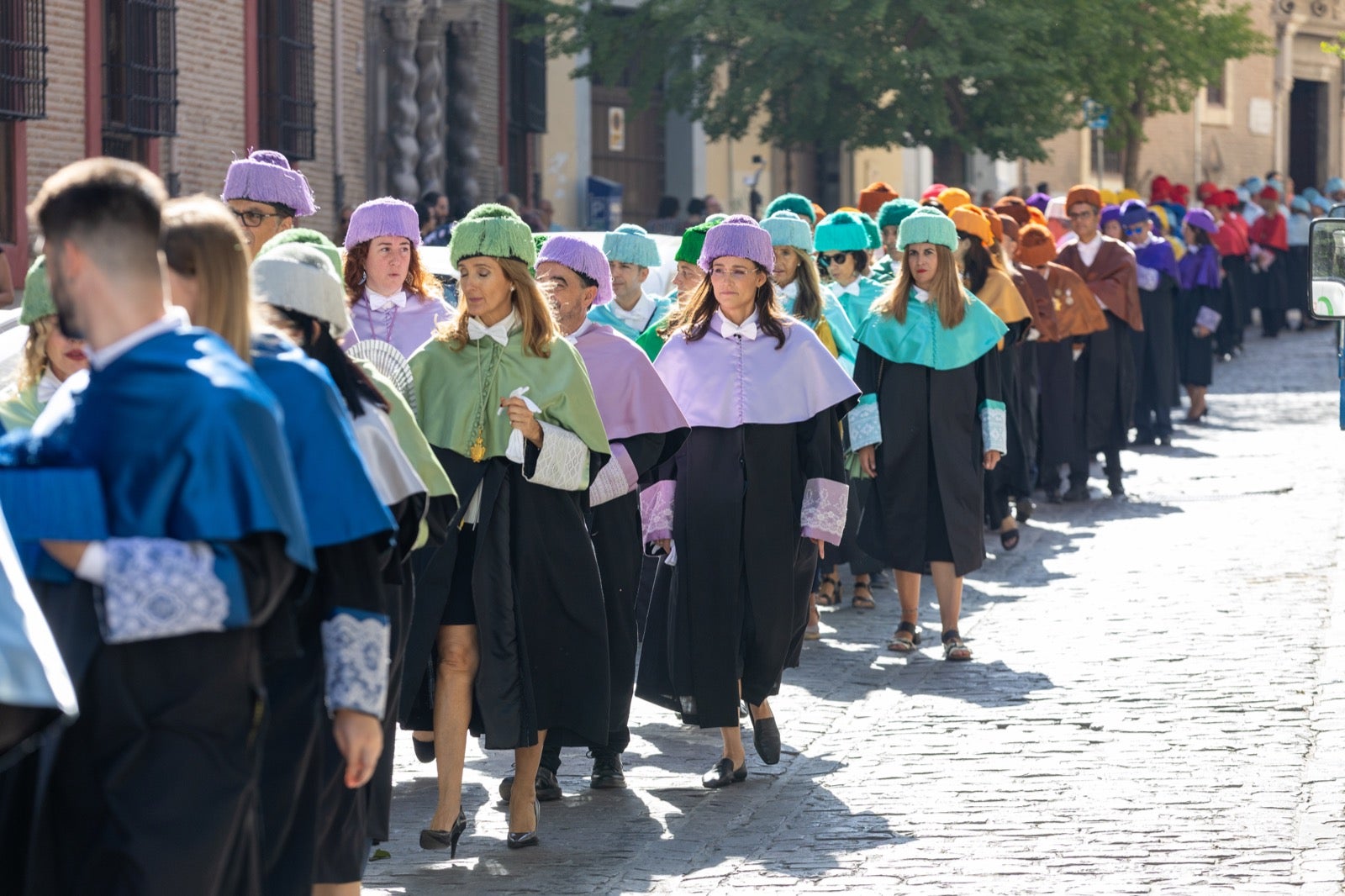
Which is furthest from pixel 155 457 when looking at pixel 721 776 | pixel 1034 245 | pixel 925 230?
pixel 1034 245

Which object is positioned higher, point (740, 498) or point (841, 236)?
point (841, 236)

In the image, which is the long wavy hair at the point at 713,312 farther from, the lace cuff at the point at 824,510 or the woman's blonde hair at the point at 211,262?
the woman's blonde hair at the point at 211,262

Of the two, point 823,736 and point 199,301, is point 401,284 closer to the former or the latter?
point 823,736

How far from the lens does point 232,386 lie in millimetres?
3586

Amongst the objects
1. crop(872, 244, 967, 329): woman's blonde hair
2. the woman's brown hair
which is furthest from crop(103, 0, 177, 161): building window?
the woman's brown hair

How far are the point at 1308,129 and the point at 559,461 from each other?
165 feet

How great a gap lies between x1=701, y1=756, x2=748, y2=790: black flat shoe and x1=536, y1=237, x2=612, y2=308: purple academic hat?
1607 mm

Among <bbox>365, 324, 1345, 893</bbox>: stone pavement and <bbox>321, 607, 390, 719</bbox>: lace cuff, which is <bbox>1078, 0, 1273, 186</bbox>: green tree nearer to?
<bbox>365, 324, 1345, 893</bbox>: stone pavement

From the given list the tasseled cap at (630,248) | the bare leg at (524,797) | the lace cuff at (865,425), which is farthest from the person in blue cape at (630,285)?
the bare leg at (524,797)

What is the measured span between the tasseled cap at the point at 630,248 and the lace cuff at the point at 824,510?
66.2 inches

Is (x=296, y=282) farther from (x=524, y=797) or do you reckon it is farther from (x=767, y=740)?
(x=767, y=740)

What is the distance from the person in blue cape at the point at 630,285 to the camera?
30.6 feet

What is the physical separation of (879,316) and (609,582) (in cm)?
328

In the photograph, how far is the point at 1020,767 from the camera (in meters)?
7.74
